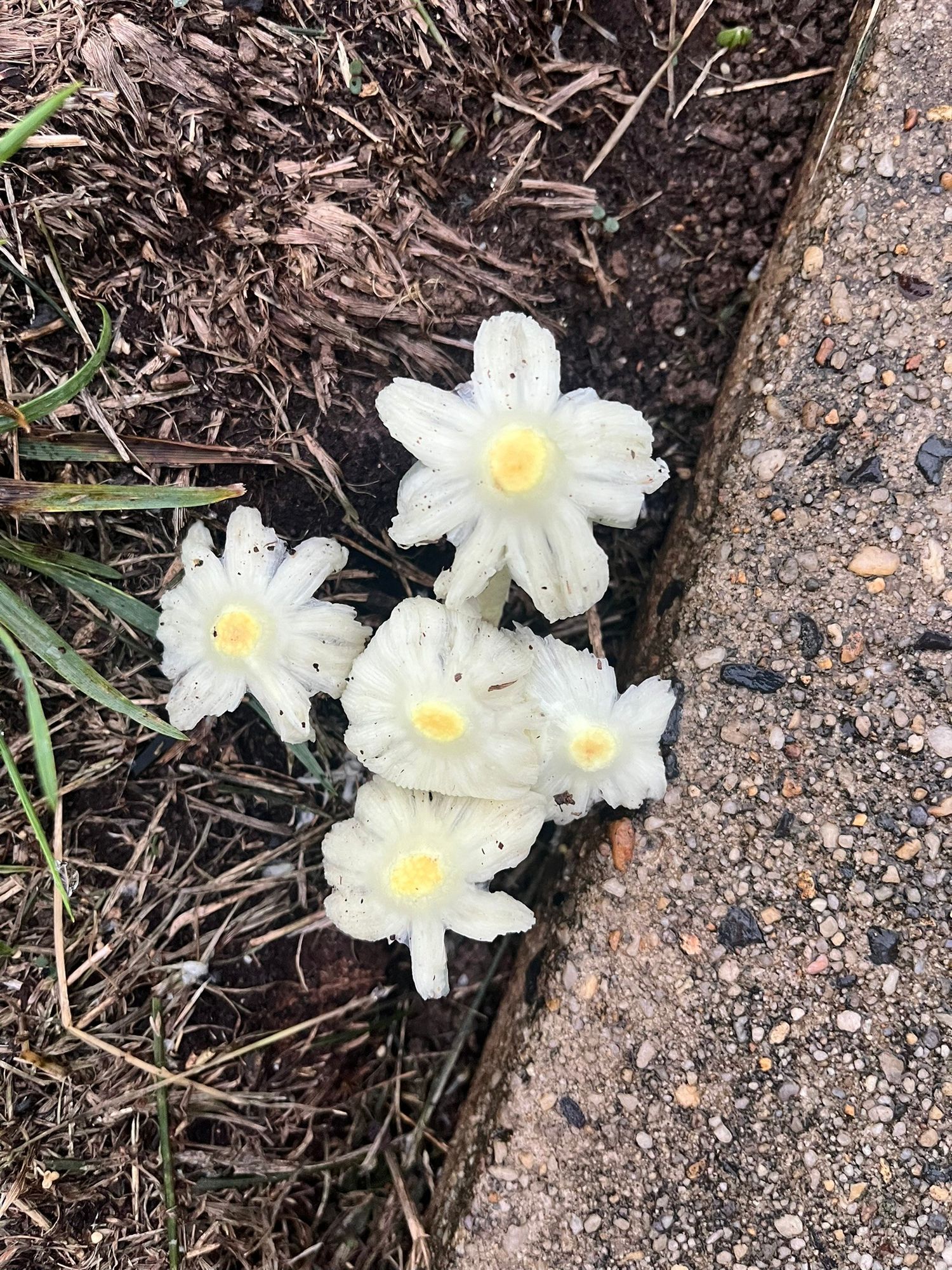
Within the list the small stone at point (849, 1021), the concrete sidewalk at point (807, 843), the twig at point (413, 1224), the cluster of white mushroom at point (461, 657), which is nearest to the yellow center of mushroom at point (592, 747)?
the cluster of white mushroom at point (461, 657)

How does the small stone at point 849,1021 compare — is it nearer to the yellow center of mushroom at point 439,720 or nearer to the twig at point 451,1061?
the twig at point 451,1061

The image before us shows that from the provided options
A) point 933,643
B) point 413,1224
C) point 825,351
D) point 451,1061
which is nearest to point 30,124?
point 825,351

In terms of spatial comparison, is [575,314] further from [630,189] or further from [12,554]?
[12,554]

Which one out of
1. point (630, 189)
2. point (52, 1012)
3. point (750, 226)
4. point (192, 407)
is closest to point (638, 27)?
point (630, 189)

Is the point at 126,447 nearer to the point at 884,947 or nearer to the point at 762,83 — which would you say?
the point at 762,83

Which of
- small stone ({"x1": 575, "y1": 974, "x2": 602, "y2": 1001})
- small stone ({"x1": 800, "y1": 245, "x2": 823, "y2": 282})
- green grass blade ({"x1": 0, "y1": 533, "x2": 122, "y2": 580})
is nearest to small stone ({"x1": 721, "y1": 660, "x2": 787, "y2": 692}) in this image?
small stone ({"x1": 575, "y1": 974, "x2": 602, "y2": 1001})

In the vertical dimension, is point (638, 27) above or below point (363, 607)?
above
